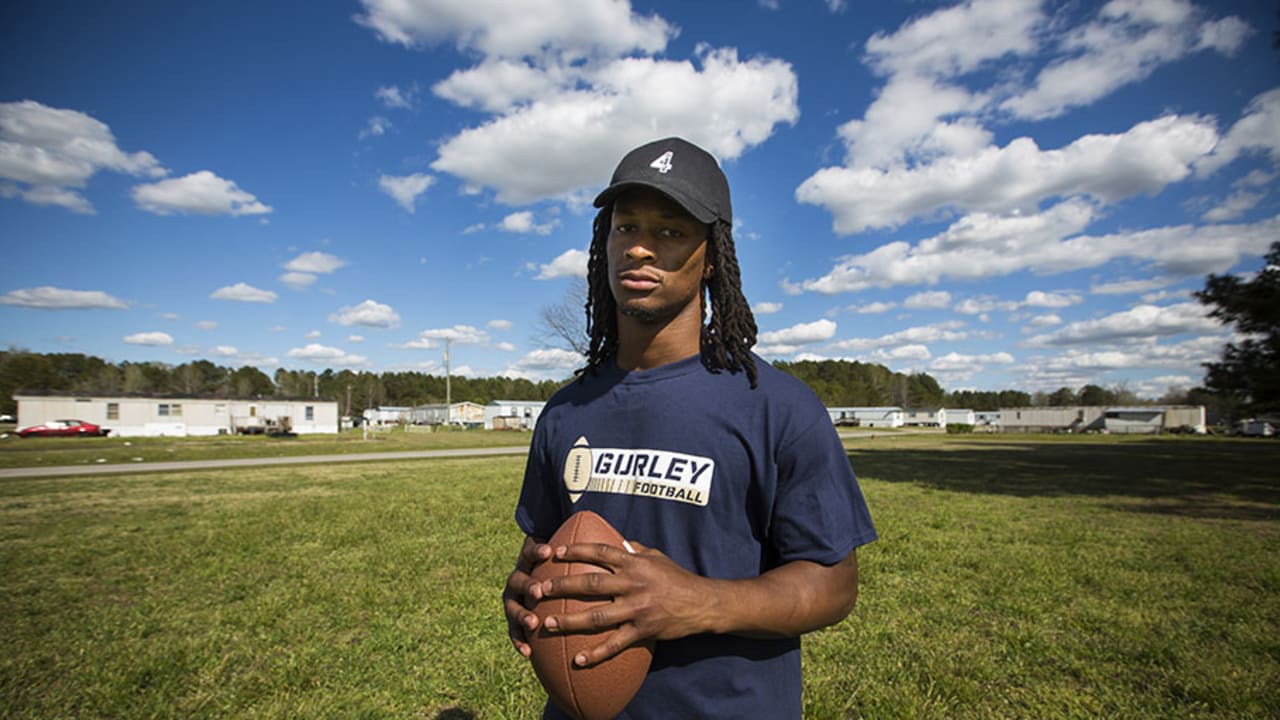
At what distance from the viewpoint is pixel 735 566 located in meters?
1.57

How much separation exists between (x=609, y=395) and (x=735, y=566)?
1.94ft

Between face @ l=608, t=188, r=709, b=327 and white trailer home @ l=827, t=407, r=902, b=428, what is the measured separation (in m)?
97.5

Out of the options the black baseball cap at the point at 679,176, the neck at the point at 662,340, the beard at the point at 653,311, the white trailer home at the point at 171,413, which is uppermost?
the black baseball cap at the point at 679,176

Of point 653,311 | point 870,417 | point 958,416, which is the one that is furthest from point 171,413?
point 958,416

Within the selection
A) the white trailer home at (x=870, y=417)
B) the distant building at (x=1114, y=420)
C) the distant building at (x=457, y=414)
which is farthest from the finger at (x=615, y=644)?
the distant building at (x=1114, y=420)

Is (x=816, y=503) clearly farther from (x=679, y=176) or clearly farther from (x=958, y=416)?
(x=958, y=416)

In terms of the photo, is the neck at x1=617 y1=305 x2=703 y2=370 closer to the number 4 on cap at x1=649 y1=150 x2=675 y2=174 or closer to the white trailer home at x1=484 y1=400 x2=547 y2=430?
the number 4 on cap at x1=649 y1=150 x2=675 y2=174

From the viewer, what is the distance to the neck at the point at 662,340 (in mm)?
1799

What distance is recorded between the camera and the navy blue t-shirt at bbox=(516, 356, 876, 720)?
1.50m

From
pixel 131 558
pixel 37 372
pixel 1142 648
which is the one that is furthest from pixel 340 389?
pixel 1142 648

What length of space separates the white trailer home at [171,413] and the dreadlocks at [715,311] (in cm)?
5368

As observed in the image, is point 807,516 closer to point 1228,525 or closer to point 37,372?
point 1228,525

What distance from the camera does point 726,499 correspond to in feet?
5.13

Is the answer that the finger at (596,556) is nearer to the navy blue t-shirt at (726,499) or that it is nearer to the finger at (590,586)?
the finger at (590,586)
